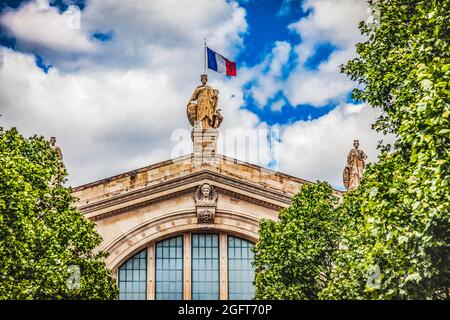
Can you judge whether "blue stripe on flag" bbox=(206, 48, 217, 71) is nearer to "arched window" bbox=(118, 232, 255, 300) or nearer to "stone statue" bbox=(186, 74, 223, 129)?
"stone statue" bbox=(186, 74, 223, 129)

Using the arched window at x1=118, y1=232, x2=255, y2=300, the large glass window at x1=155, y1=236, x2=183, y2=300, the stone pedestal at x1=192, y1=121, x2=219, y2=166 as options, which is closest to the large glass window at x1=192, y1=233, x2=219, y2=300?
the arched window at x1=118, y1=232, x2=255, y2=300

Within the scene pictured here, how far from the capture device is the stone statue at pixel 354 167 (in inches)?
1529

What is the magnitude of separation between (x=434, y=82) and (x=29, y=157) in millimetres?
15868

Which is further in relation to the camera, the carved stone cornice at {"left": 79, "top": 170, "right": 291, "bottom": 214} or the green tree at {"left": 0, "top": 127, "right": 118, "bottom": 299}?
the carved stone cornice at {"left": 79, "top": 170, "right": 291, "bottom": 214}

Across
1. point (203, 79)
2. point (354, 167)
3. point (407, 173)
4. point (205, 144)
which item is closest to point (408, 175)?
point (407, 173)

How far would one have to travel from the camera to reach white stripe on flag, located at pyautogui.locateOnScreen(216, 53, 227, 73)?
41.7m

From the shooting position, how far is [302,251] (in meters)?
30.2

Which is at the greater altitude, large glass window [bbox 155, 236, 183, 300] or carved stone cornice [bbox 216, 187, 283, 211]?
carved stone cornice [bbox 216, 187, 283, 211]

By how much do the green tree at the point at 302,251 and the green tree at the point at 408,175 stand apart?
4.03 meters

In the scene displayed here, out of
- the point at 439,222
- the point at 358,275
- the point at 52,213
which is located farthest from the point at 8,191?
the point at 439,222

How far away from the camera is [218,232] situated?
39.5 m

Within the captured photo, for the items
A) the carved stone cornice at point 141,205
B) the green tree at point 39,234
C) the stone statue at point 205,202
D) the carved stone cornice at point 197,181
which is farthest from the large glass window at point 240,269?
the green tree at point 39,234

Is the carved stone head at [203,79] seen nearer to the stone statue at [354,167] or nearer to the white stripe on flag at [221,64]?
the white stripe on flag at [221,64]

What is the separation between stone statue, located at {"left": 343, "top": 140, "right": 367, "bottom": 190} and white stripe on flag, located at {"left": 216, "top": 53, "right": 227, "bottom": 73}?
307 inches
